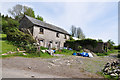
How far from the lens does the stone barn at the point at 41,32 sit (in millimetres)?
14188

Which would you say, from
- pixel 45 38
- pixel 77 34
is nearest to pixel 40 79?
pixel 45 38

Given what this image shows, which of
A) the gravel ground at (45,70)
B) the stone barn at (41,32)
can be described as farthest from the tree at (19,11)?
the gravel ground at (45,70)

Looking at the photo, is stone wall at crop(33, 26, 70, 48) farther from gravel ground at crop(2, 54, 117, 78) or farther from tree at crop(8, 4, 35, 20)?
tree at crop(8, 4, 35, 20)

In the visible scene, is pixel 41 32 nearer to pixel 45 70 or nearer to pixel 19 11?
pixel 45 70

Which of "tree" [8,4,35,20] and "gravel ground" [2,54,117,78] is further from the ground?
"tree" [8,4,35,20]

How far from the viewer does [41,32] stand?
1547 cm

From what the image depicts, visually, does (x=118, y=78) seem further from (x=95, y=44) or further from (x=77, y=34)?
(x=77, y=34)

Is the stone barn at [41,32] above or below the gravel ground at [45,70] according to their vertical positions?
above

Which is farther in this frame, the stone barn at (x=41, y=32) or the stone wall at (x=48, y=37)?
the stone wall at (x=48, y=37)

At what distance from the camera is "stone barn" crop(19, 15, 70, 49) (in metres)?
14.2

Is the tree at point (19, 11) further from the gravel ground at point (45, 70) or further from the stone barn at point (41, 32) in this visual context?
the gravel ground at point (45, 70)

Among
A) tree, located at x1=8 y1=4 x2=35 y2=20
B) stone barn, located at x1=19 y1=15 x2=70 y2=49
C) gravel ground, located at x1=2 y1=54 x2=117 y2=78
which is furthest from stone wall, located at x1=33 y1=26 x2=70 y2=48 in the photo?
tree, located at x1=8 y1=4 x2=35 y2=20

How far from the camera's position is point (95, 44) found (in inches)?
618

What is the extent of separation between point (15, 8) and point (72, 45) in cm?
3253
